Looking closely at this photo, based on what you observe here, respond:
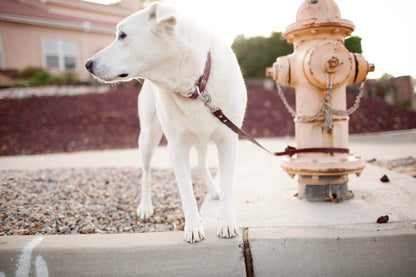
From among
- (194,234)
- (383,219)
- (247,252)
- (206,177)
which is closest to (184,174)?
(194,234)

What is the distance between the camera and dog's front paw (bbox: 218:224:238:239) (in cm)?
206

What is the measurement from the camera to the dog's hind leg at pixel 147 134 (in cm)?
282

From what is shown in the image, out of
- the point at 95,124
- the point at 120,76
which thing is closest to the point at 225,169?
the point at 120,76

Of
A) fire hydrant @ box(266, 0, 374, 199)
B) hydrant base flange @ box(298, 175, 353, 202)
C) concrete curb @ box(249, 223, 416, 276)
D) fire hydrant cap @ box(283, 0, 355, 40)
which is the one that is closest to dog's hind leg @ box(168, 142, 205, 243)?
concrete curb @ box(249, 223, 416, 276)

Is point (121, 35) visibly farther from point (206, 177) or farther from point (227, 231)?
point (206, 177)

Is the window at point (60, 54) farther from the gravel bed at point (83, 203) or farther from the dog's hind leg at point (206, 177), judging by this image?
the dog's hind leg at point (206, 177)

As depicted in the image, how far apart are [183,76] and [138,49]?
12.7 inches

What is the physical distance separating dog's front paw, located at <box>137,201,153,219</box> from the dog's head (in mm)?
1406

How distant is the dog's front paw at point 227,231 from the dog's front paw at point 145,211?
3.41 ft

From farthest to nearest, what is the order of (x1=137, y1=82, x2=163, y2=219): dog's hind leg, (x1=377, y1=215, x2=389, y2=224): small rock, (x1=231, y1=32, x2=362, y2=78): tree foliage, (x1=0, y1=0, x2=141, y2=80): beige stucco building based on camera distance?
(x1=231, y1=32, x2=362, y2=78): tree foliage → (x1=0, y1=0, x2=141, y2=80): beige stucco building → (x1=137, y1=82, x2=163, y2=219): dog's hind leg → (x1=377, y1=215, x2=389, y2=224): small rock

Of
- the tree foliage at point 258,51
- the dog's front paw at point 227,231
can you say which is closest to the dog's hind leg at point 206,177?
the dog's front paw at point 227,231

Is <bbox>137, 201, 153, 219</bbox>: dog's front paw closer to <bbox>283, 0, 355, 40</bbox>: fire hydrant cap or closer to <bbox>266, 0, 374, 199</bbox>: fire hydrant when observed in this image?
<bbox>266, 0, 374, 199</bbox>: fire hydrant

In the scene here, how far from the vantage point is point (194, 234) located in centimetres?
203

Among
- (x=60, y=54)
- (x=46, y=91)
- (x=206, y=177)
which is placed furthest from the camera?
(x=60, y=54)
